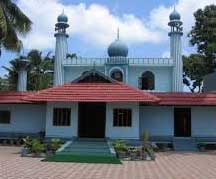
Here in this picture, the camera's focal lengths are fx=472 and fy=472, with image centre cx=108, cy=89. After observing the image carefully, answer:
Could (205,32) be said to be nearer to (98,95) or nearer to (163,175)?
(98,95)

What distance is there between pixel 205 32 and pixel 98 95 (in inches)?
829

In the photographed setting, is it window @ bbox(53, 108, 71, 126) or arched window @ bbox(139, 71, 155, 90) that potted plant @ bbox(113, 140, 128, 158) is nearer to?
window @ bbox(53, 108, 71, 126)

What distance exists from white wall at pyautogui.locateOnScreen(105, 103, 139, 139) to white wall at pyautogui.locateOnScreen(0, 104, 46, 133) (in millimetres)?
4633

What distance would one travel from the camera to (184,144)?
27172mm

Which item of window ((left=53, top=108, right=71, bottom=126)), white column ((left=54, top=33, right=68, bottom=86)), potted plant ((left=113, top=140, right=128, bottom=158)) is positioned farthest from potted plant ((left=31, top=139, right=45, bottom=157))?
white column ((left=54, top=33, right=68, bottom=86))

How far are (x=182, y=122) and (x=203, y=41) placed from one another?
59.4 feet

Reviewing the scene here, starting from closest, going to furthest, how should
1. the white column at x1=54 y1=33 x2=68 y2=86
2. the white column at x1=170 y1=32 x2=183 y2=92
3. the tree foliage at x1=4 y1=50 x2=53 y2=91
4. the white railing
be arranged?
the white column at x1=170 y1=32 x2=183 y2=92
the white railing
the white column at x1=54 y1=33 x2=68 y2=86
the tree foliage at x1=4 y1=50 x2=53 y2=91

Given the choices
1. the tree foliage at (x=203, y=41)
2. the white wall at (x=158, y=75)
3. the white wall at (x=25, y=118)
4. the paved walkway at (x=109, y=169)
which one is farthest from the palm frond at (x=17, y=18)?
the tree foliage at (x=203, y=41)

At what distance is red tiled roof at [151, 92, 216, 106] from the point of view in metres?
27.4

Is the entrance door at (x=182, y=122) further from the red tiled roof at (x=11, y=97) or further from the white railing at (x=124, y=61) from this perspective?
the white railing at (x=124, y=61)

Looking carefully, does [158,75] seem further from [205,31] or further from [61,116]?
[61,116]

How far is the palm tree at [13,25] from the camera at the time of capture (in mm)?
27094

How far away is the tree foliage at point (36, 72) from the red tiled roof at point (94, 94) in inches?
829

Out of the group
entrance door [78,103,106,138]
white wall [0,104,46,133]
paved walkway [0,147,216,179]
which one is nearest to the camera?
paved walkway [0,147,216,179]
